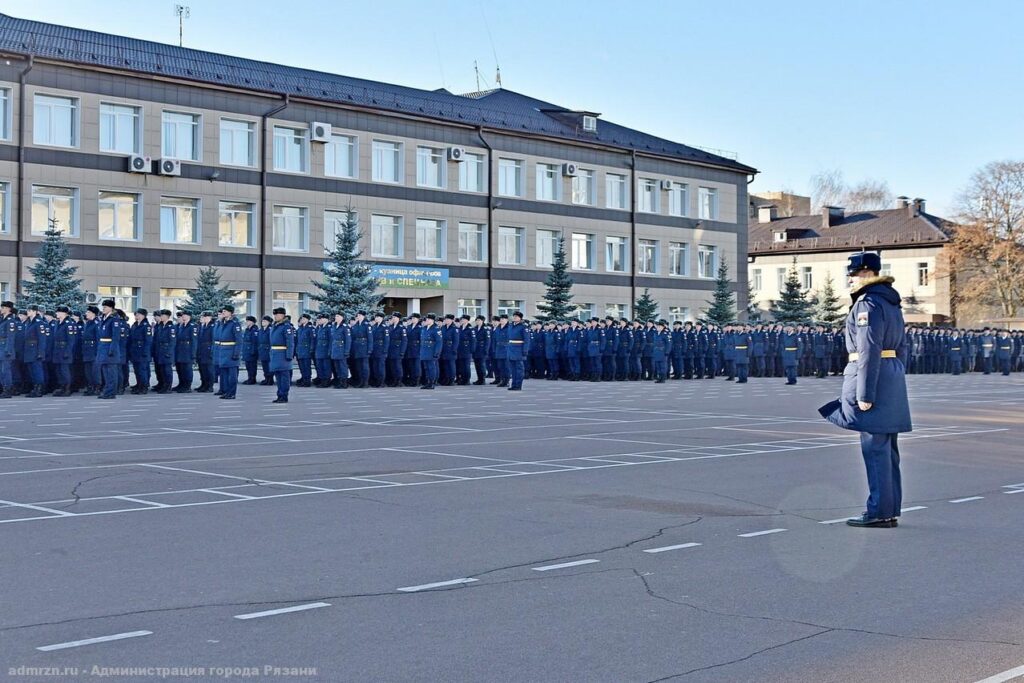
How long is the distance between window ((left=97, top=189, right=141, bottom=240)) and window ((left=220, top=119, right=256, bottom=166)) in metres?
3.92

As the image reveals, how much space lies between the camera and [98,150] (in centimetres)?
4516

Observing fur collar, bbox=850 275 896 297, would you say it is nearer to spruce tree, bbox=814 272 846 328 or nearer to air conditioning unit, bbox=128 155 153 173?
air conditioning unit, bbox=128 155 153 173

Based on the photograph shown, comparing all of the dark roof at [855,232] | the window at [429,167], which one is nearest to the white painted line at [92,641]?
the window at [429,167]

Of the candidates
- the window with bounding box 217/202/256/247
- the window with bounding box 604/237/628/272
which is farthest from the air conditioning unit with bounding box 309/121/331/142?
the window with bounding box 604/237/628/272

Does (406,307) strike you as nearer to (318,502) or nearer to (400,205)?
(400,205)

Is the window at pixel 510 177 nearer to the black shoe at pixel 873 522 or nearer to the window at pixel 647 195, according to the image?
the window at pixel 647 195

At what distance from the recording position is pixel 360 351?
33.6m

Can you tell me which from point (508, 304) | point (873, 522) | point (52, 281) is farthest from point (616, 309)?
point (873, 522)

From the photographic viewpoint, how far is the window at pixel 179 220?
47.2 metres

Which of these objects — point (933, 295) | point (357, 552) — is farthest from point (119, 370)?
point (933, 295)

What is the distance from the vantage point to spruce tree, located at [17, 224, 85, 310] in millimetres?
38250

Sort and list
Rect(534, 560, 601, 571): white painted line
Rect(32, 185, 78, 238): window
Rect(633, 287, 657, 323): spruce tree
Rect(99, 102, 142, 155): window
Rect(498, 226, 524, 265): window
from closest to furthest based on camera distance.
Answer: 1. Rect(534, 560, 601, 571): white painted line
2. Rect(32, 185, 78, 238): window
3. Rect(99, 102, 142, 155): window
4. Rect(498, 226, 524, 265): window
5. Rect(633, 287, 657, 323): spruce tree

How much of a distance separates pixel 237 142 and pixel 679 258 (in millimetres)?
26062

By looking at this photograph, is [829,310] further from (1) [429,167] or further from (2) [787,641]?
(2) [787,641]
